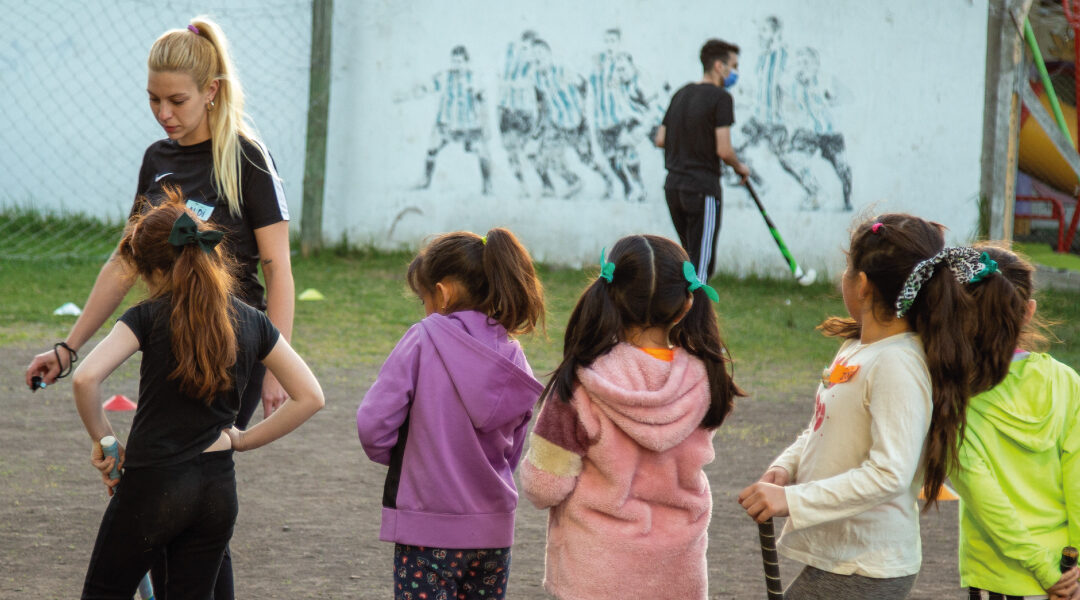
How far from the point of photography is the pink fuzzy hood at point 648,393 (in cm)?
251

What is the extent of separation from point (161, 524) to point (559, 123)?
9422 millimetres

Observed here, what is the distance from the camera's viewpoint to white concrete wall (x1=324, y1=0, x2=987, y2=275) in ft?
34.5

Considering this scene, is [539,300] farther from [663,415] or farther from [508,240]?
[663,415]

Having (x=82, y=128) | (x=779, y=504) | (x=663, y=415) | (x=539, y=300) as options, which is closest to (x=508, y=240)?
(x=539, y=300)

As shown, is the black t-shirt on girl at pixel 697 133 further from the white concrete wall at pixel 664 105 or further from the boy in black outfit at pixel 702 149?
the white concrete wall at pixel 664 105

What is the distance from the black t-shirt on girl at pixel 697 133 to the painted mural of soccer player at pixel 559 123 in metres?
2.77

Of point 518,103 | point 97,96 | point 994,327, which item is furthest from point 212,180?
point 97,96

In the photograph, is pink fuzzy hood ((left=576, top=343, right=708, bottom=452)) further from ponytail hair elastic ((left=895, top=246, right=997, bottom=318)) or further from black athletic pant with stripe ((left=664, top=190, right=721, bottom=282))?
black athletic pant with stripe ((left=664, top=190, right=721, bottom=282))

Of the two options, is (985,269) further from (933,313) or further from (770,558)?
(770,558)

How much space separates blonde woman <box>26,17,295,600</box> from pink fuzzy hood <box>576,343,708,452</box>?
0.97 metres

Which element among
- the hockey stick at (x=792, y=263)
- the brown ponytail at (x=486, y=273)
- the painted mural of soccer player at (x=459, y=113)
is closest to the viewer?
the brown ponytail at (x=486, y=273)

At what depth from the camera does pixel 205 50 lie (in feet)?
10.4

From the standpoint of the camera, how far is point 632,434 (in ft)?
8.27

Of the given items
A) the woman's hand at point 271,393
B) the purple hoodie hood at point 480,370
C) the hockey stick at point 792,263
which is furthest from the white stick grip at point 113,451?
the hockey stick at point 792,263
